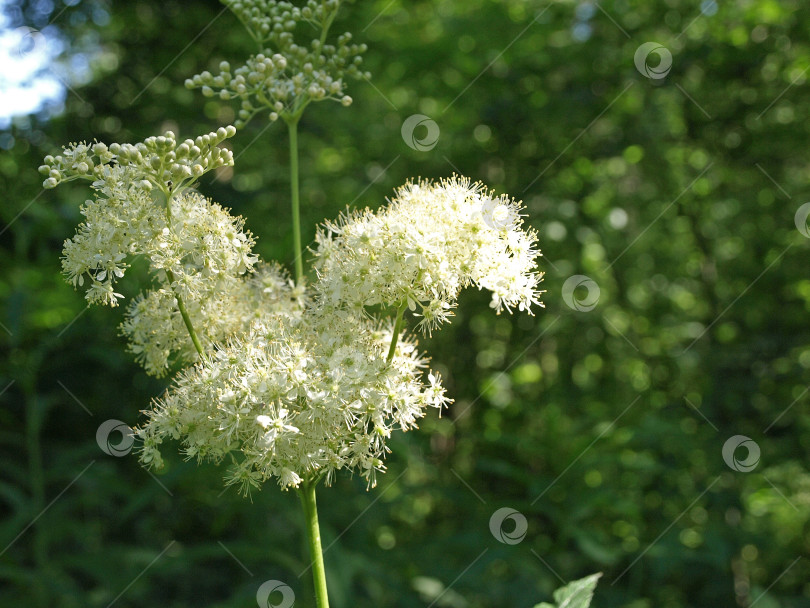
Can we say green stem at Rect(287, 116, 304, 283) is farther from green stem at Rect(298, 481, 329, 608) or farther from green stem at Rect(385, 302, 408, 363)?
green stem at Rect(298, 481, 329, 608)

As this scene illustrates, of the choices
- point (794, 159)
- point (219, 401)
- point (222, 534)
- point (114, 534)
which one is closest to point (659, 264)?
point (794, 159)

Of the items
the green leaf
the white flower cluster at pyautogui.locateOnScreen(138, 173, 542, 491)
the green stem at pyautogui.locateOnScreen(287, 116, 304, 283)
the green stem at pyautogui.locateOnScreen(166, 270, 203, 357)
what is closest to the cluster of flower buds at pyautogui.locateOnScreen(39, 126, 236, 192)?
the green stem at pyautogui.locateOnScreen(166, 270, 203, 357)

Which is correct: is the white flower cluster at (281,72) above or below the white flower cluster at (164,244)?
above

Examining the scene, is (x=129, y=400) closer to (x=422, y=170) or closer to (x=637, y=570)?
(x=422, y=170)

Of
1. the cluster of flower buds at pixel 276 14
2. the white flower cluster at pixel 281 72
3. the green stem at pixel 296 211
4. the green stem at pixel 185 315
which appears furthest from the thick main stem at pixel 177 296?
the cluster of flower buds at pixel 276 14

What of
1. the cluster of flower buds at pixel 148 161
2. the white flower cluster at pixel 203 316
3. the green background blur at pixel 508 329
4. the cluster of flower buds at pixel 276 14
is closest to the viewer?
the cluster of flower buds at pixel 148 161

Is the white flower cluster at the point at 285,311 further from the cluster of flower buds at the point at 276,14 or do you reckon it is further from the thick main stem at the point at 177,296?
the cluster of flower buds at the point at 276,14

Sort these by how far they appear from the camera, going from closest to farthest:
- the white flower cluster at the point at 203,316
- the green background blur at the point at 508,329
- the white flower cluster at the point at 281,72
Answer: the white flower cluster at the point at 203,316, the white flower cluster at the point at 281,72, the green background blur at the point at 508,329
